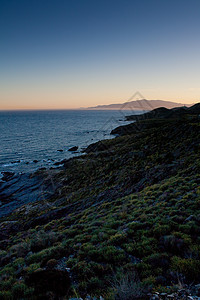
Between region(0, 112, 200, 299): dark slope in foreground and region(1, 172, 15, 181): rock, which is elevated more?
region(0, 112, 200, 299): dark slope in foreground

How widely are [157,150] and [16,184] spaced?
1242 inches

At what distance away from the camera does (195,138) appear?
27.1 m

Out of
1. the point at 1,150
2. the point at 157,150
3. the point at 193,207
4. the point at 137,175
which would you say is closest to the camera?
the point at 193,207

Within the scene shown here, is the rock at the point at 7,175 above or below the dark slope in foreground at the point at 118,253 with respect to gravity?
below

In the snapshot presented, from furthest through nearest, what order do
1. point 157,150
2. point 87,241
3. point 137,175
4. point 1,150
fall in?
point 1,150
point 157,150
point 137,175
point 87,241

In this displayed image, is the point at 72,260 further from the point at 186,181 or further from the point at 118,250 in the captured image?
the point at 186,181

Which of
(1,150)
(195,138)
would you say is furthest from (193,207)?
(1,150)

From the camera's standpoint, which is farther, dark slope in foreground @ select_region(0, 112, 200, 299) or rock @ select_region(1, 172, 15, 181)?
rock @ select_region(1, 172, 15, 181)

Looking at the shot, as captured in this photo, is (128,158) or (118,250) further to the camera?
(128,158)

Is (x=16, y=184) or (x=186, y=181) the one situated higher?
(x=186, y=181)

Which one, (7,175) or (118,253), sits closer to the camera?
(118,253)

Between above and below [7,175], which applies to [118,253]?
above

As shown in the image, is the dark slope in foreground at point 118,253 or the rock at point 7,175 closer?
the dark slope in foreground at point 118,253

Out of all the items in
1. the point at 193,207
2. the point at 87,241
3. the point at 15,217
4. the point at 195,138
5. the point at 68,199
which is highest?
the point at 195,138
